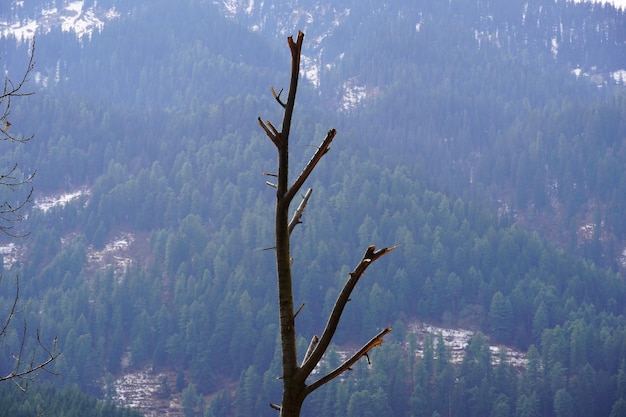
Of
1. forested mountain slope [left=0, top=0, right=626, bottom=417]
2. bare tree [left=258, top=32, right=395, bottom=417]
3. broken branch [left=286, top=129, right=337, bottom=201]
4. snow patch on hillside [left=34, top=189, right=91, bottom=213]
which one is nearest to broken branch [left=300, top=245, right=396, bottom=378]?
bare tree [left=258, top=32, right=395, bottom=417]

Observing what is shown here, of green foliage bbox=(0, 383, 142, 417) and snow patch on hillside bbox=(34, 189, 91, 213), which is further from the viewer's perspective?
snow patch on hillside bbox=(34, 189, 91, 213)

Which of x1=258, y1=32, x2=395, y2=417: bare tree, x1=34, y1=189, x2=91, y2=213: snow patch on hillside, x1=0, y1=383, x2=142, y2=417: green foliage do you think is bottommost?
x1=0, y1=383, x2=142, y2=417: green foliage

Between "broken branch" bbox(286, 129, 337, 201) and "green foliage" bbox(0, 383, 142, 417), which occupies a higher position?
"broken branch" bbox(286, 129, 337, 201)

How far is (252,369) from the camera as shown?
103812 millimetres

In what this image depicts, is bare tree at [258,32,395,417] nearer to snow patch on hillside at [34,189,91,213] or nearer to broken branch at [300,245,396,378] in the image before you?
broken branch at [300,245,396,378]

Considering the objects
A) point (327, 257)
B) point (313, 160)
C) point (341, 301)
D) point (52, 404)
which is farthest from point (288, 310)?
point (327, 257)

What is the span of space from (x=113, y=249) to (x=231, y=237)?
2032cm

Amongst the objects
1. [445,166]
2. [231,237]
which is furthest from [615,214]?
[231,237]

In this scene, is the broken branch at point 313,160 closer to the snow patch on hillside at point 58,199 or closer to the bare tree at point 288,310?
the bare tree at point 288,310

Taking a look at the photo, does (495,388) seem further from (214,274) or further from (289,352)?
(289,352)

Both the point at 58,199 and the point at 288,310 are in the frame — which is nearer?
the point at 288,310

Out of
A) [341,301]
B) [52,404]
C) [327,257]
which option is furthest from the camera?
[327,257]

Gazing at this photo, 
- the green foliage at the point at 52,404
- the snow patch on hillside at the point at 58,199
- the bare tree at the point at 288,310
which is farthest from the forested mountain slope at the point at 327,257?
the bare tree at the point at 288,310

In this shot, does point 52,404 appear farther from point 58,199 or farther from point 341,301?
point 58,199
